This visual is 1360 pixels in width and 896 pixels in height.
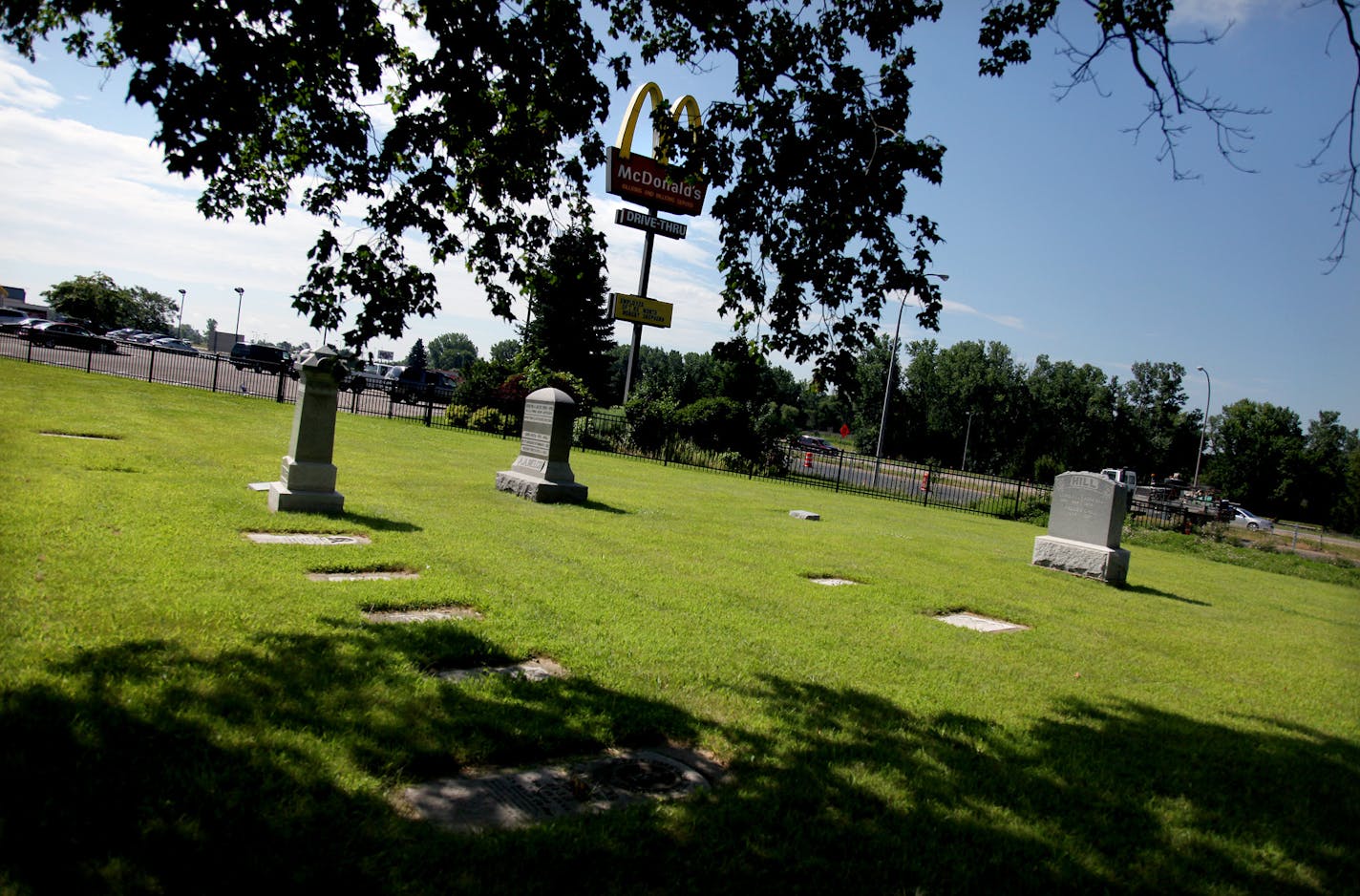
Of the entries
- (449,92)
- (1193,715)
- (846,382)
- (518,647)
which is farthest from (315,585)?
(1193,715)

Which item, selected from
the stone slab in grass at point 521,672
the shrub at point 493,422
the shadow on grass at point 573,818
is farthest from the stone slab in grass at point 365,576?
the shrub at point 493,422

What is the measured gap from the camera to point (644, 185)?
1171 inches

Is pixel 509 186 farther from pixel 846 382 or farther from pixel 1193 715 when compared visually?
pixel 1193 715

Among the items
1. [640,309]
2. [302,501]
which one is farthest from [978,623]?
[640,309]

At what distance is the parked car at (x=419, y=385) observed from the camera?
2467 cm

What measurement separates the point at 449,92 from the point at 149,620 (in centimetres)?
376

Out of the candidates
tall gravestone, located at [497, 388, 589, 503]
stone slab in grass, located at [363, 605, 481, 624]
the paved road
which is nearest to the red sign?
the paved road

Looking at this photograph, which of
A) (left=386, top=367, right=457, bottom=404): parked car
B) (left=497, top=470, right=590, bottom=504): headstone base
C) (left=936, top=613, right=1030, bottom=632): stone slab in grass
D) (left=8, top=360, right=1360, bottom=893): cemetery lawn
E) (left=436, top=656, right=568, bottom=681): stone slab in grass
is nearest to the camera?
(left=8, top=360, right=1360, bottom=893): cemetery lawn

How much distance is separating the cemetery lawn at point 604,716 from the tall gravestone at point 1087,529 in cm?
224

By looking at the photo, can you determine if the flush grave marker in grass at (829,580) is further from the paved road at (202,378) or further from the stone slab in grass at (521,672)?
the paved road at (202,378)

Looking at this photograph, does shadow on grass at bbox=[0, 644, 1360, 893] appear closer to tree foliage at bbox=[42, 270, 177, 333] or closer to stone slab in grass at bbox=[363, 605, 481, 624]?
stone slab in grass at bbox=[363, 605, 481, 624]

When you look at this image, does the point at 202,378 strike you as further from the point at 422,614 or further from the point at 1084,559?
the point at 1084,559

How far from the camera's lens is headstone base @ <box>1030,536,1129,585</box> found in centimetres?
1112

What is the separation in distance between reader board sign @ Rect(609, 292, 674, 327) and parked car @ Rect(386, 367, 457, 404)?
749 cm
